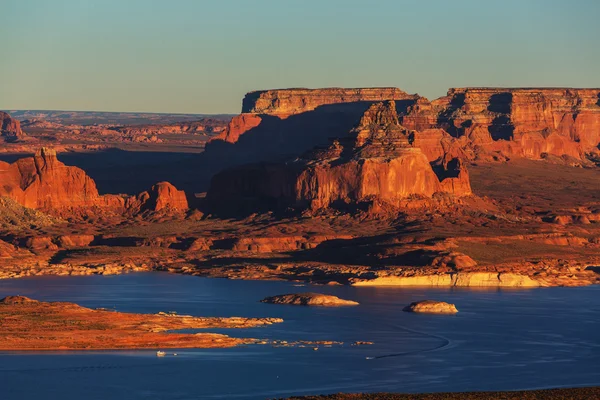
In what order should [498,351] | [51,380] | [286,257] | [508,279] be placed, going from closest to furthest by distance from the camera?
[51,380], [498,351], [508,279], [286,257]

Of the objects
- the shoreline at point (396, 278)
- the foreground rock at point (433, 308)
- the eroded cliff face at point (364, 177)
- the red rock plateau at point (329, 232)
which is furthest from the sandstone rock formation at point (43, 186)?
the foreground rock at point (433, 308)

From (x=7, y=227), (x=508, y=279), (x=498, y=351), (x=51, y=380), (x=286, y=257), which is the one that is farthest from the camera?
(x=7, y=227)

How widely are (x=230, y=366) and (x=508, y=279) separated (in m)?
58.7

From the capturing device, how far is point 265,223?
189000 millimetres

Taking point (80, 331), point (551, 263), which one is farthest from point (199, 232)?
point (80, 331)

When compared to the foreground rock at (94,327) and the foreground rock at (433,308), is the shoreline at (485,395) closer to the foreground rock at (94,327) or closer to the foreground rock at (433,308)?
the foreground rock at (94,327)

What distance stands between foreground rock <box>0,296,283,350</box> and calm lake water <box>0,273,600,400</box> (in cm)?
260

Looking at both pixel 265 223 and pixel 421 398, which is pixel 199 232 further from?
pixel 421 398

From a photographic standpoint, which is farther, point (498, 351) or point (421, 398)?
point (498, 351)

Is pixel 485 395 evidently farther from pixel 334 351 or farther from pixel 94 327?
pixel 94 327

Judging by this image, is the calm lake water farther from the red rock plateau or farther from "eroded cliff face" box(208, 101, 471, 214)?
"eroded cliff face" box(208, 101, 471, 214)

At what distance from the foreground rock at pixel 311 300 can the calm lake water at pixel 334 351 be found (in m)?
1.75

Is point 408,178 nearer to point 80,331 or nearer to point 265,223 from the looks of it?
point 265,223

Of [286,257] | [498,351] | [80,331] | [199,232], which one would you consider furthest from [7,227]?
[498,351]
